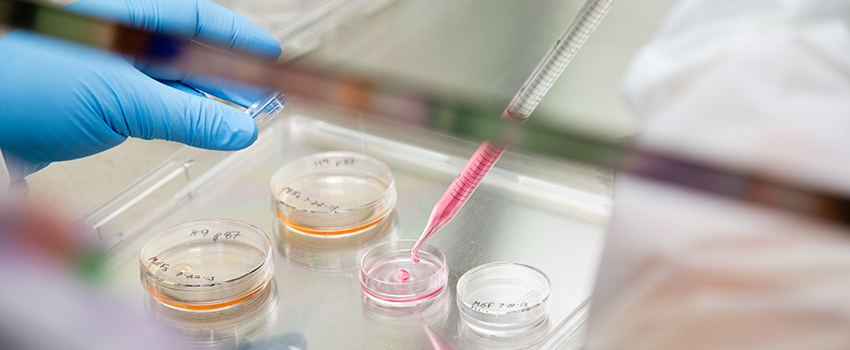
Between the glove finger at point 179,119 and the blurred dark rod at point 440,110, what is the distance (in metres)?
0.70

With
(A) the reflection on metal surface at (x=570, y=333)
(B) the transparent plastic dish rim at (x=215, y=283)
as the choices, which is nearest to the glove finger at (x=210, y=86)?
(B) the transparent plastic dish rim at (x=215, y=283)

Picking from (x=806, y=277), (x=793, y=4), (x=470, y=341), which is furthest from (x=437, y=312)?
(x=793, y=4)

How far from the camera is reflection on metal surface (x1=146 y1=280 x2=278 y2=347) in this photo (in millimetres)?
931

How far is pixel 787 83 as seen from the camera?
3.13ft

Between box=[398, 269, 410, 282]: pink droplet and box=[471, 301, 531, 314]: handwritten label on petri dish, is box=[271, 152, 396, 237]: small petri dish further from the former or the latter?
box=[471, 301, 531, 314]: handwritten label on petri dish

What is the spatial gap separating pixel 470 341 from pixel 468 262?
0.18 meters

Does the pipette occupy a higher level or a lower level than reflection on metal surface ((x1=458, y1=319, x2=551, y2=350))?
higher

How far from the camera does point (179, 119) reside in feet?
3.51

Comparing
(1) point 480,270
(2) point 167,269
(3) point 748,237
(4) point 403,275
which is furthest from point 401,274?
(3) point 748,237

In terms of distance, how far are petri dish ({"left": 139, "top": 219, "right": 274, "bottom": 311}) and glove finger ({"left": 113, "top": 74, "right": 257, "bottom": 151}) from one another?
0.15 metres

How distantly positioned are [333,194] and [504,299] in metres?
0.43

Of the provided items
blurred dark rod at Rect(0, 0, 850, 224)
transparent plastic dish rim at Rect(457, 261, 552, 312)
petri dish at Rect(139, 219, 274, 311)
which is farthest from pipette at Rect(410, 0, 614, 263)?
blurred dark rod at Rect(0, 0, 850, 224)

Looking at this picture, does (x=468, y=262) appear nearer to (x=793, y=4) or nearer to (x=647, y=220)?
(x=647, y=220)

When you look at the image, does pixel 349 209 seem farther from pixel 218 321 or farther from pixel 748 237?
pixel 748 237
